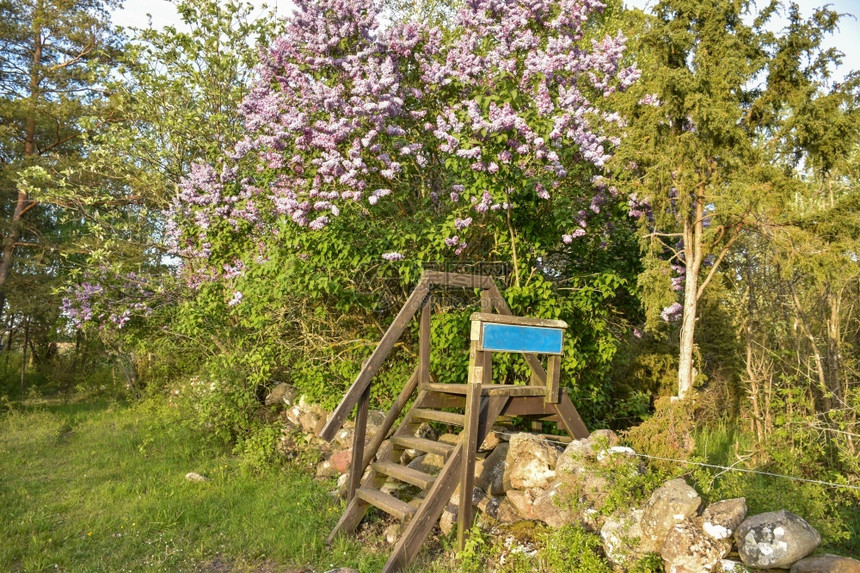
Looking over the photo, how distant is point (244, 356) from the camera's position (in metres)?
8.14

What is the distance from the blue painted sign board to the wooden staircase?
33 mm

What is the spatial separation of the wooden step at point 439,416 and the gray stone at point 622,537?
138 centimetres

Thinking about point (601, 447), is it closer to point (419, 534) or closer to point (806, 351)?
point (419, 534)

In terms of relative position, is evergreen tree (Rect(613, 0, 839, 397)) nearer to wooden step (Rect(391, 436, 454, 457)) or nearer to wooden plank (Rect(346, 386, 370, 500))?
wooden step (Rect(391, 436, 454, 457))

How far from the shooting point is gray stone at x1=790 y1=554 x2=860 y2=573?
10.9 ft

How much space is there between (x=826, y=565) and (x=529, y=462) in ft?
7.89

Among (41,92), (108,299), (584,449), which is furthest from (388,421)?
(41,92)

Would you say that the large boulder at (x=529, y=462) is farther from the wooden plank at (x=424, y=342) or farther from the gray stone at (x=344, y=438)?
the gray stone at (x=344, y=438)

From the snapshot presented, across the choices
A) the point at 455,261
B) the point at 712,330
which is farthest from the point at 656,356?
the point at 455,261

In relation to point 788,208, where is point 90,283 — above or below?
below

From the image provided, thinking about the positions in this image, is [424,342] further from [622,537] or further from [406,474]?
[622,537]

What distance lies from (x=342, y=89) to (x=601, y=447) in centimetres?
507

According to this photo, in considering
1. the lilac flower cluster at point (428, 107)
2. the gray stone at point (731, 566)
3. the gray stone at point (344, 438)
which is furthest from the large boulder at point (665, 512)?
the gray stone at point (344, 438)

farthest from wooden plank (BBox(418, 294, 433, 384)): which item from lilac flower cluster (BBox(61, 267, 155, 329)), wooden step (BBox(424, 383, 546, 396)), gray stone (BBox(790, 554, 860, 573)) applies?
lilac flower cluster (BBox(61, 267, 155, 329))
